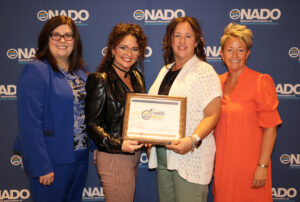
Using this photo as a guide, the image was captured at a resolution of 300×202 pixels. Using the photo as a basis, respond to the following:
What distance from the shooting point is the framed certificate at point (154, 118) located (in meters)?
1.83

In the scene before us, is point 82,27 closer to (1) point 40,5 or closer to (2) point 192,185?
(1) point 40,5

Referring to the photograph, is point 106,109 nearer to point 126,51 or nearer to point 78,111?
point 78,111

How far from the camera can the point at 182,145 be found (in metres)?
1.77

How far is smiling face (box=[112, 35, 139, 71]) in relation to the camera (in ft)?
6.95

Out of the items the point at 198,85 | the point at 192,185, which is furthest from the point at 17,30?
the point at 192,185

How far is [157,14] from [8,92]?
2.32 metres

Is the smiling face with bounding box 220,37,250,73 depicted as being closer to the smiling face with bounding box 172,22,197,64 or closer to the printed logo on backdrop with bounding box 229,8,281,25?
the smiling face with bounding box 172,22,197,64

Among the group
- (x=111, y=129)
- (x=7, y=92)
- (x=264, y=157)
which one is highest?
(x=7, y=92)

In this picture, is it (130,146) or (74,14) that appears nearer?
(130,146)

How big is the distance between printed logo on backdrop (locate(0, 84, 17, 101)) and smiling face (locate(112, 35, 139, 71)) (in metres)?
1.82

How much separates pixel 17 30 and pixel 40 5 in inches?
18.2

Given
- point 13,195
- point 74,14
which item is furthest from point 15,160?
point 74,14

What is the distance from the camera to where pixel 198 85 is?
1.91 meters

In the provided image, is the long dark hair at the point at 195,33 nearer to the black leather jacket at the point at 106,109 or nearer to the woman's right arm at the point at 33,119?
the black leather jacket at the point at 106,109
